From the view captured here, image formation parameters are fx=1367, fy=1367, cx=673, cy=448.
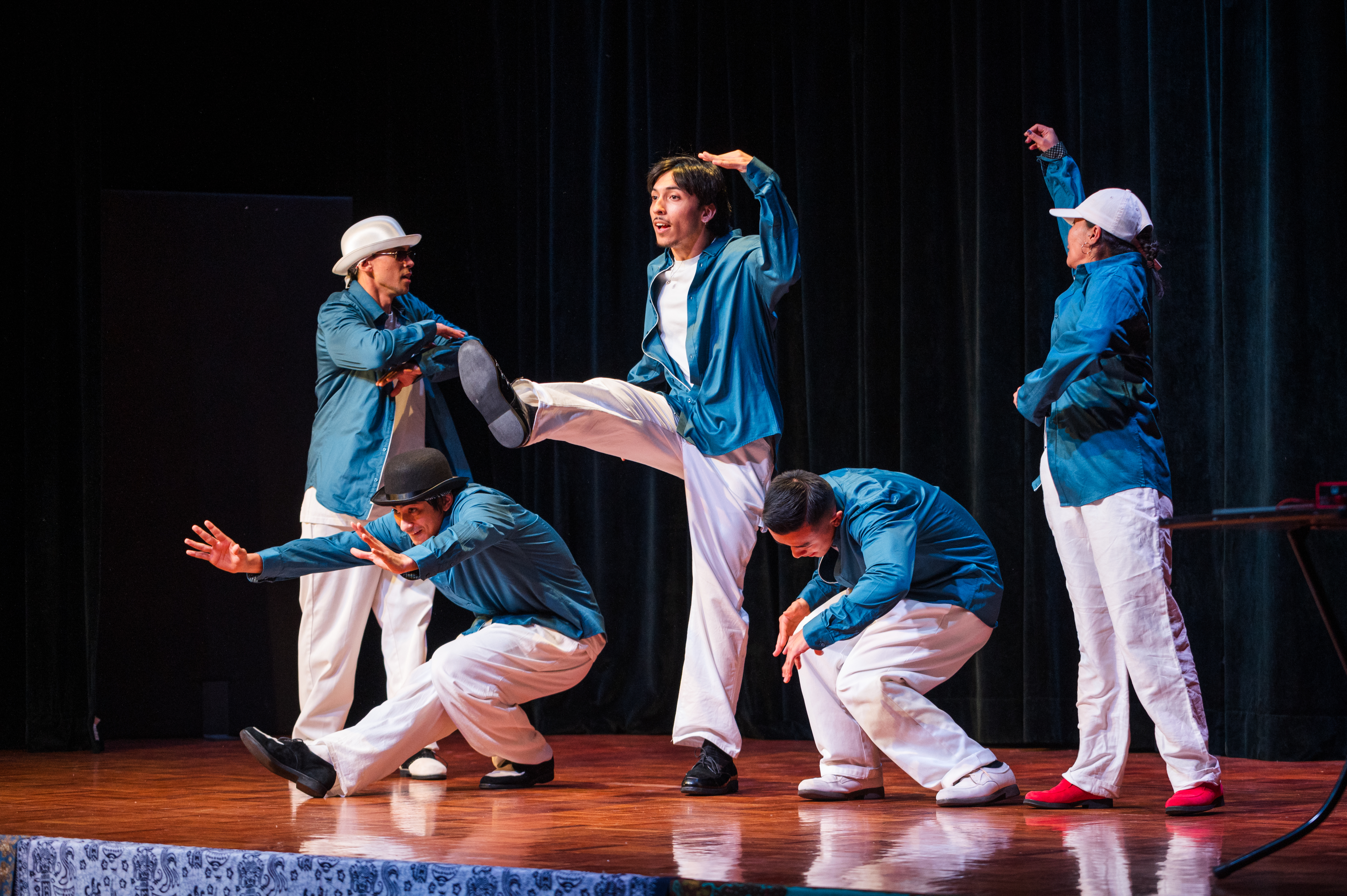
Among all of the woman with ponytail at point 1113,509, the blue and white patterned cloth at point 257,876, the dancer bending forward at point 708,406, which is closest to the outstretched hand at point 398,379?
the dancer bending forward at point 708,406

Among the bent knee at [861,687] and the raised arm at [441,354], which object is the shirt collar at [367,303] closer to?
the raised arm at [441,354]

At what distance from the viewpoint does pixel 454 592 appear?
372cm

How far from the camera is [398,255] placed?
4.30 metres

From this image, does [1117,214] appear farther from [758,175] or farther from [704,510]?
[704,510]

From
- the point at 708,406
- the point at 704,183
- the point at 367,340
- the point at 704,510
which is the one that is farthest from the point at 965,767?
the point at 367,340

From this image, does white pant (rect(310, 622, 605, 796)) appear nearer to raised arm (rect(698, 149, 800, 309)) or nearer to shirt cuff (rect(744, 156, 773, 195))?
raised arm (rect(698, 149, 800, 309))

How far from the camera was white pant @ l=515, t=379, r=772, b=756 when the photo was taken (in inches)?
139

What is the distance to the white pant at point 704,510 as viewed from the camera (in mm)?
3535

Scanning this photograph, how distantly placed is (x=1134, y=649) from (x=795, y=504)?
2.66ft

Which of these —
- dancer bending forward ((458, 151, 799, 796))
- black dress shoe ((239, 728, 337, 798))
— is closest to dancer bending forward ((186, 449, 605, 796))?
black dress shoe ((239, 728, 337, 798))

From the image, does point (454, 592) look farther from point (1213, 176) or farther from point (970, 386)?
point (1213, 176)

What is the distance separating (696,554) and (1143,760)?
1.79 m

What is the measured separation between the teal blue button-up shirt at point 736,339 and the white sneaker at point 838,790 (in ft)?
2.89

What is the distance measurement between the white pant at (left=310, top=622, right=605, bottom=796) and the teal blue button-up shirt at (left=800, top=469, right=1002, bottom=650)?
28.2 inches
